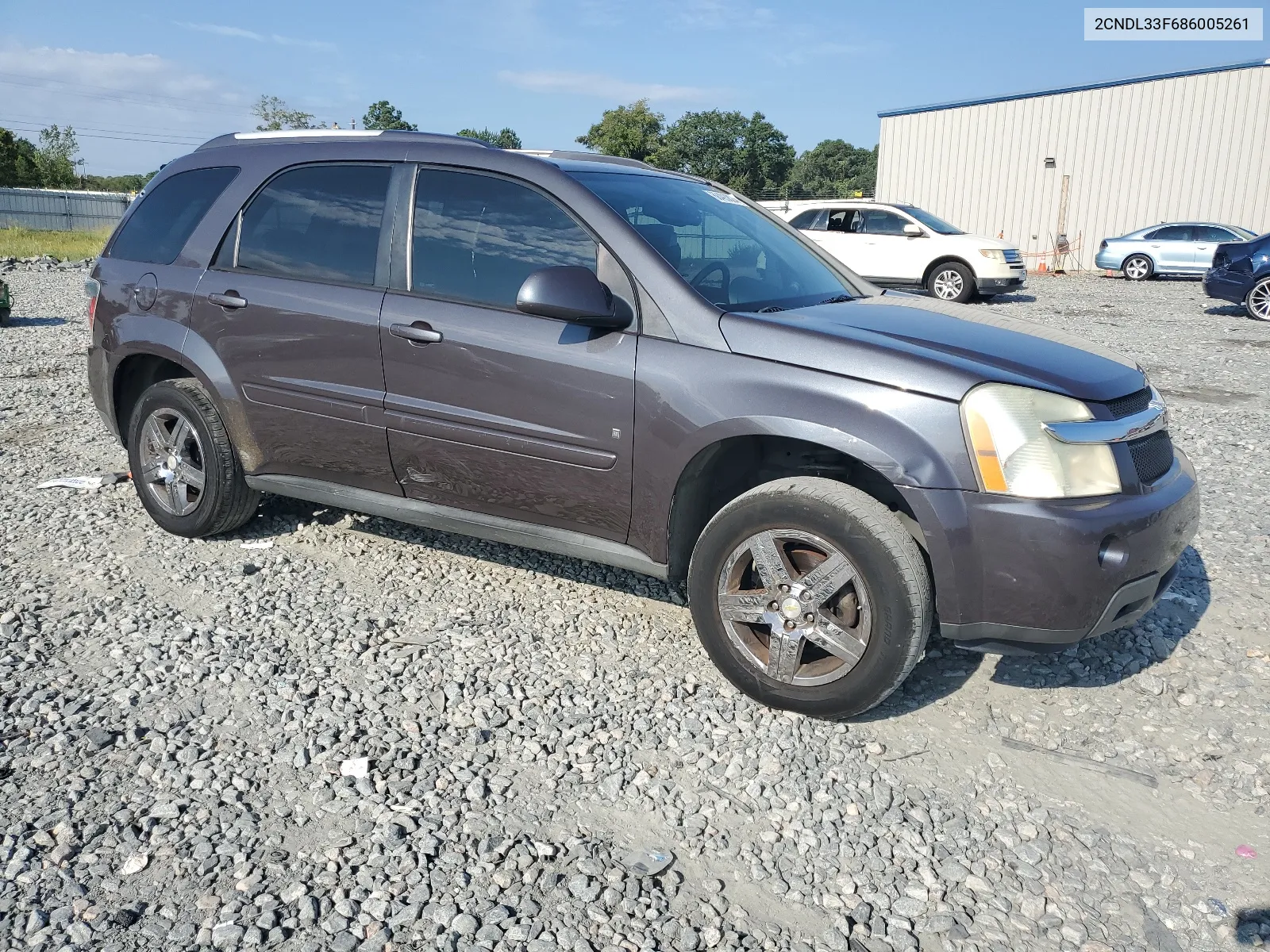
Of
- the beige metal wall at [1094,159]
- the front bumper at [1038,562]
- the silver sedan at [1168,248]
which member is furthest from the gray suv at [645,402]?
the beige metal wall at [1094,159]

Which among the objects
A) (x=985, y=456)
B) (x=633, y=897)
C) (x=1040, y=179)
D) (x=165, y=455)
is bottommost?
(x=633, y=897)

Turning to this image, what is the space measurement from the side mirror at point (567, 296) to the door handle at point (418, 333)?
506 millimetres

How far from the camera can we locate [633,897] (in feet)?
8.11

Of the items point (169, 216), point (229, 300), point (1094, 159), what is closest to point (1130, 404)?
point (229, 300)

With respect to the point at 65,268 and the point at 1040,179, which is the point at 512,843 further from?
the point at 1040,179

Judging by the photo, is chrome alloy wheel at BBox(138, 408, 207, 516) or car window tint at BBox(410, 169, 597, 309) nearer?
car window tint at BBox(410, 169, 597, 309)

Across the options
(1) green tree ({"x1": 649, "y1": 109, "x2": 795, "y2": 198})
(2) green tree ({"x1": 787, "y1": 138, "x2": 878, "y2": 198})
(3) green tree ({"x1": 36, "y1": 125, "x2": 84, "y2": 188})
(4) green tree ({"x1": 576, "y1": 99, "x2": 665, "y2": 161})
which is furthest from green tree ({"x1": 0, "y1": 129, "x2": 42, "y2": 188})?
(2) green tree ({"x1": 787, "y1": 138, "x2": 878, "y2": 198})

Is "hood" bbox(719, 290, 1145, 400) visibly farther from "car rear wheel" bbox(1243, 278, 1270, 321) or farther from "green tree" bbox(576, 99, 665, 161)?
"green tree" bbox(576, 99, 665, 161)

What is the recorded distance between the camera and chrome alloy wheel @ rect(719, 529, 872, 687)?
3178 mm

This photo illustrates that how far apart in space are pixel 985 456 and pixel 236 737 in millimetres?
2503

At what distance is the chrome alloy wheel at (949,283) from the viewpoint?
17.0 metres

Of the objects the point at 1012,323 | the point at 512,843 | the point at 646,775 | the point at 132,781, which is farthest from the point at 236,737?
the point at 1012,323

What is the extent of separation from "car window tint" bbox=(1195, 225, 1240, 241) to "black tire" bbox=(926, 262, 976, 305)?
9886mm

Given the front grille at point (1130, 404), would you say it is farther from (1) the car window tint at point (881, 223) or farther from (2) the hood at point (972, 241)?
(1) the car window tint at point (881, 223)
